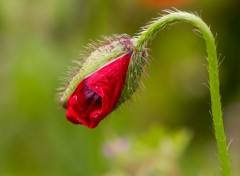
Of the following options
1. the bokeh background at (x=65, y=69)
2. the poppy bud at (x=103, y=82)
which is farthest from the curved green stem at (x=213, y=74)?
the bokeh background at (x=65, y=69)

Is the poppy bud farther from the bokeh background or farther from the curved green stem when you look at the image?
the bokeh background

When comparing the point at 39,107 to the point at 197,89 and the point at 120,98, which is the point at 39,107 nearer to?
the point at 197,89

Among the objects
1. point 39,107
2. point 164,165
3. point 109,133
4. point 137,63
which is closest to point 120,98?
point 137,63

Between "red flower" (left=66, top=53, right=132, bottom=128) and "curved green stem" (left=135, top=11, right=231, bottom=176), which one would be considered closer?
"curved green stem" (left=135, top=11, right=231, bottom=176)

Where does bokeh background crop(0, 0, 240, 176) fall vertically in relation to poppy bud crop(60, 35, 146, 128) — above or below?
below

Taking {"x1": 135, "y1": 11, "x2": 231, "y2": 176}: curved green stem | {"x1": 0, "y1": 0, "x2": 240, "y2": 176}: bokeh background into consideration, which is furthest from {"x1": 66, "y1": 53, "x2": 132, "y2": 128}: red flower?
{"x1": 0, "y1": 0, "x2": 240, "y2": 176}: bokeh background

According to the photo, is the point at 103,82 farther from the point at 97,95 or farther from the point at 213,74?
the point at 213,74

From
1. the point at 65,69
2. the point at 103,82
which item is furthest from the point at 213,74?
the point at 65,69

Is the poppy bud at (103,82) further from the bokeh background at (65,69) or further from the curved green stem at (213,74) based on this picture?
the bokeh background at (65,69)
